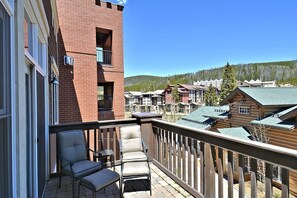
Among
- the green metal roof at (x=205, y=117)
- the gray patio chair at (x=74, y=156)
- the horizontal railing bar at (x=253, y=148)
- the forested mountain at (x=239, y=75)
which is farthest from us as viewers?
the forested mountain at (x=239, y=75)

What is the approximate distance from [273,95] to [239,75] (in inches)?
2183

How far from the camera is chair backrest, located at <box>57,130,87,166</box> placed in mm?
3162

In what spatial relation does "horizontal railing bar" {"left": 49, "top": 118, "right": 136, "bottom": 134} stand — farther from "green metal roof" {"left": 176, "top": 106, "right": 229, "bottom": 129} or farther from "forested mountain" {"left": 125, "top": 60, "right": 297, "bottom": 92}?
"forested mountain" {"left": 125, "top": 60, "right": 297, "bottom": 92}

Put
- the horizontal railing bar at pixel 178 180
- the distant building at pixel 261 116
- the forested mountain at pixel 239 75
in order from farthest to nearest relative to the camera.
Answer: the forested mountain at pixel 239 75 → the distant building at pixel 261 116 → the horizontal railing bar at pixel 178 180

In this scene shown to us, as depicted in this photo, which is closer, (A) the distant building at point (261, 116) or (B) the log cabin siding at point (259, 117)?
(B) the log cabin siding at point (259, 117)

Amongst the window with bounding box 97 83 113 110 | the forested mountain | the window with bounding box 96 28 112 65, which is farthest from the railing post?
the forested mountain

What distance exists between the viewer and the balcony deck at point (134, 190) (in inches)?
115

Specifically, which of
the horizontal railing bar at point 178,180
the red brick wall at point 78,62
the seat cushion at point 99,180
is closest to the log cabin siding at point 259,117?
the horizontal railing bar at point 178,180

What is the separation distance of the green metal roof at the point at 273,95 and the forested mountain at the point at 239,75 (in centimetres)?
4491

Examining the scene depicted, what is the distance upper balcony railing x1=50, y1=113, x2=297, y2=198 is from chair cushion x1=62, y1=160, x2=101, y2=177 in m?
0.82

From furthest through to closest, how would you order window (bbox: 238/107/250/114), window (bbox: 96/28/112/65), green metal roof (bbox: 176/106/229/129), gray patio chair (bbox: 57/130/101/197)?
green metal roof (bbox: 176/106/229/129) → window (bbox: 238/107/250/114) → window (bbox: 96/28/112/65) → gray patio chair (bbox: 57/130/101/197)

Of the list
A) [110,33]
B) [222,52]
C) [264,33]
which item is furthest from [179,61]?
[110,33]

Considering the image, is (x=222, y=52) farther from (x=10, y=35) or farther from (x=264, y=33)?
(x=10, y=35)

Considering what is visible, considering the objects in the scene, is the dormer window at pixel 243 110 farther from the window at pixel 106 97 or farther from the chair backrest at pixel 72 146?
the chair backrest at pixel 72 146
